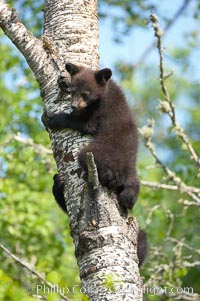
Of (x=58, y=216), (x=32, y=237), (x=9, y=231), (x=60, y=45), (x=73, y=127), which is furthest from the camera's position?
(x=58, y=216)

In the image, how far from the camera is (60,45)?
19.4 ft

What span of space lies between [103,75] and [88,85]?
0.82ft

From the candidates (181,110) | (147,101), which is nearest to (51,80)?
(181,110)

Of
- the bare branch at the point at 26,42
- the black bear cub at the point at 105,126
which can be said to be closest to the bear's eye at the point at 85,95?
the black bear cub at the point at 105,126

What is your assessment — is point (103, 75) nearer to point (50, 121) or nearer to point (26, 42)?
point (26, 42)

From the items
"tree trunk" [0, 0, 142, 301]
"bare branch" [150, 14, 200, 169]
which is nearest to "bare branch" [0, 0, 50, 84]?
"tree trunk" [0, 0, 142, 301]

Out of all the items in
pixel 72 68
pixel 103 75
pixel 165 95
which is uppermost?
pixel 165 95

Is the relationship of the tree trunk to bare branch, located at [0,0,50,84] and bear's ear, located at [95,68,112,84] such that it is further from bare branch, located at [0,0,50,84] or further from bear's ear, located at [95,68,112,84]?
bear's ear, located at [95,68,112,84]

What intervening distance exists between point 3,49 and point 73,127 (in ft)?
24.5

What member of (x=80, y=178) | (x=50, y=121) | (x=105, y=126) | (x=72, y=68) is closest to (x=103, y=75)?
(x=105, y=126)

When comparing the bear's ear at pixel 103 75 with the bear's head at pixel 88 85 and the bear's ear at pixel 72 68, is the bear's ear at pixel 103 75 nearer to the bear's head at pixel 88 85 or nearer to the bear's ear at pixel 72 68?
the bear's head at pixel 88 85

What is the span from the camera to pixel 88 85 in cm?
696

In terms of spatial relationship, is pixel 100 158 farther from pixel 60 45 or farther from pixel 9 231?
pixel 9 231

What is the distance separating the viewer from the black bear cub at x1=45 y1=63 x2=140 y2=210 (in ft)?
18.3
